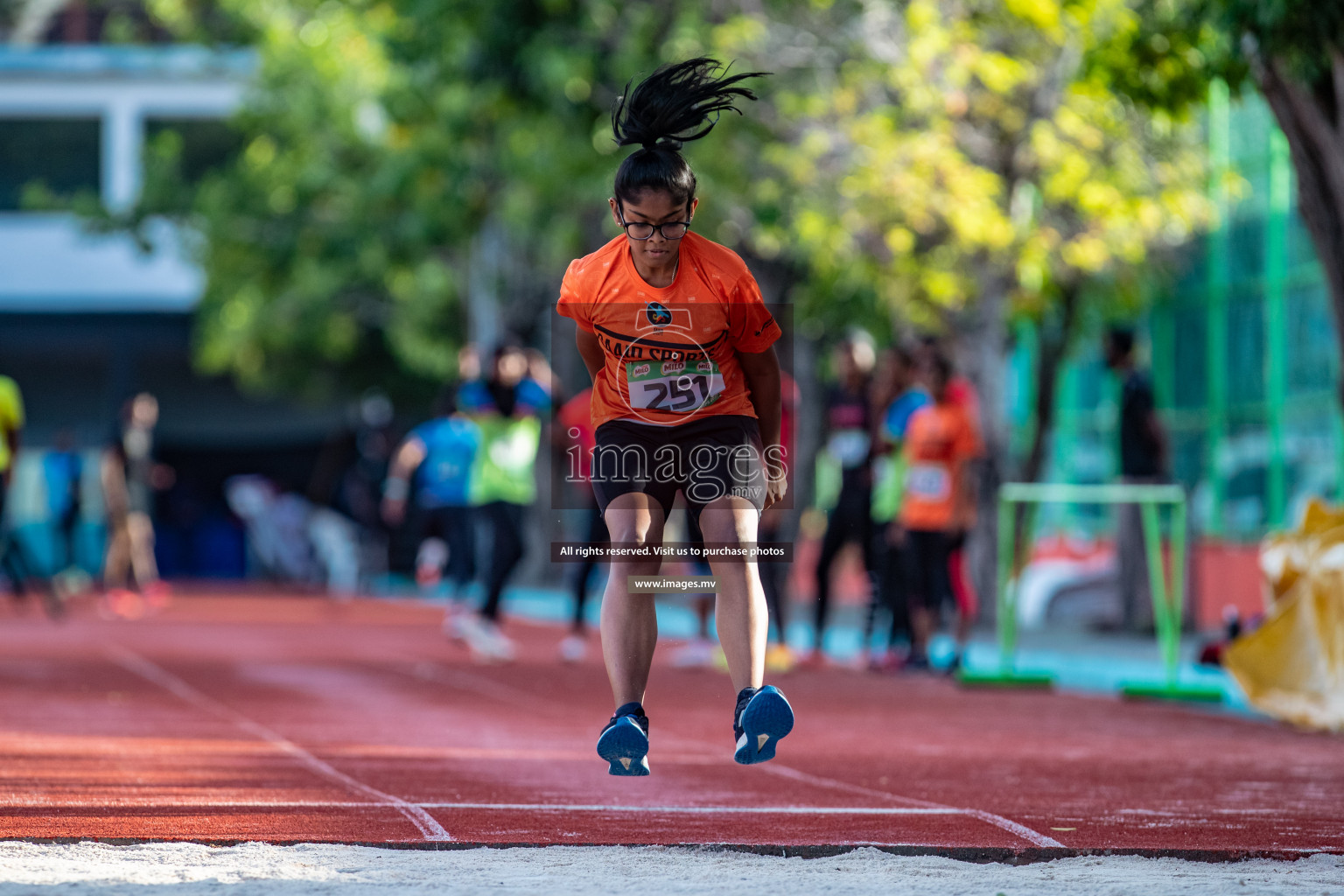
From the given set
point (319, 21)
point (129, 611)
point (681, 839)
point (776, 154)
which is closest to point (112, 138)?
point (319, 21)

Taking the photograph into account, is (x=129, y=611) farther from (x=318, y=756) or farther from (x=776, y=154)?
(x=318, y=756)

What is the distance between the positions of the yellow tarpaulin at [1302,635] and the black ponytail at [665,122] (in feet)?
17.9

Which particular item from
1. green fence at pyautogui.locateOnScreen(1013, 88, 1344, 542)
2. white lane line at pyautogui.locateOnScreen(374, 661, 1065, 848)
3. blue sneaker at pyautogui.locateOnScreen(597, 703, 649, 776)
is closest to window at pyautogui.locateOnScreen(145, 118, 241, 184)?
green fence at pyautogui.locateOnScreen(1013, 88, 1344, 542)

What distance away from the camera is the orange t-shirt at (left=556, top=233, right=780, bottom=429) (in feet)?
19.0

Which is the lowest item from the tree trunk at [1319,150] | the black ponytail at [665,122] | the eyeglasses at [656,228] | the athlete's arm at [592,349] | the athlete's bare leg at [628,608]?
the athlete's bare leg at [628,608]

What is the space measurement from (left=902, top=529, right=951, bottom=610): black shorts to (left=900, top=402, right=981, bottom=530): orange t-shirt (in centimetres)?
6

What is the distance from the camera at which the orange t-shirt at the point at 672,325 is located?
19.0 feet

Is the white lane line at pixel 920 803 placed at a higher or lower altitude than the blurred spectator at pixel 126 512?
lower

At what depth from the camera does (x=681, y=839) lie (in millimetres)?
5852

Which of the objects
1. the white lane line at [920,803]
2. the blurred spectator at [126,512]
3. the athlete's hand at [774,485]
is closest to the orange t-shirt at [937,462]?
the white lane line at [920,803]

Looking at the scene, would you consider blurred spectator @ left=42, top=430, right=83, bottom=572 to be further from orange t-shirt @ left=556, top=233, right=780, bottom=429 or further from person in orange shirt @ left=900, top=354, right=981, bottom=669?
orange t-shirt @ left=556, top=233, right=780, bottom=429

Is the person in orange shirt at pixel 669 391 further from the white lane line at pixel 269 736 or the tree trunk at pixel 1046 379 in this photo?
the tree trunk at pixel 1046 379

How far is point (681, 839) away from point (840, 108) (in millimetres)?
12776

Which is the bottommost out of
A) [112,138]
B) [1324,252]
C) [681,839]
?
[681,839]
